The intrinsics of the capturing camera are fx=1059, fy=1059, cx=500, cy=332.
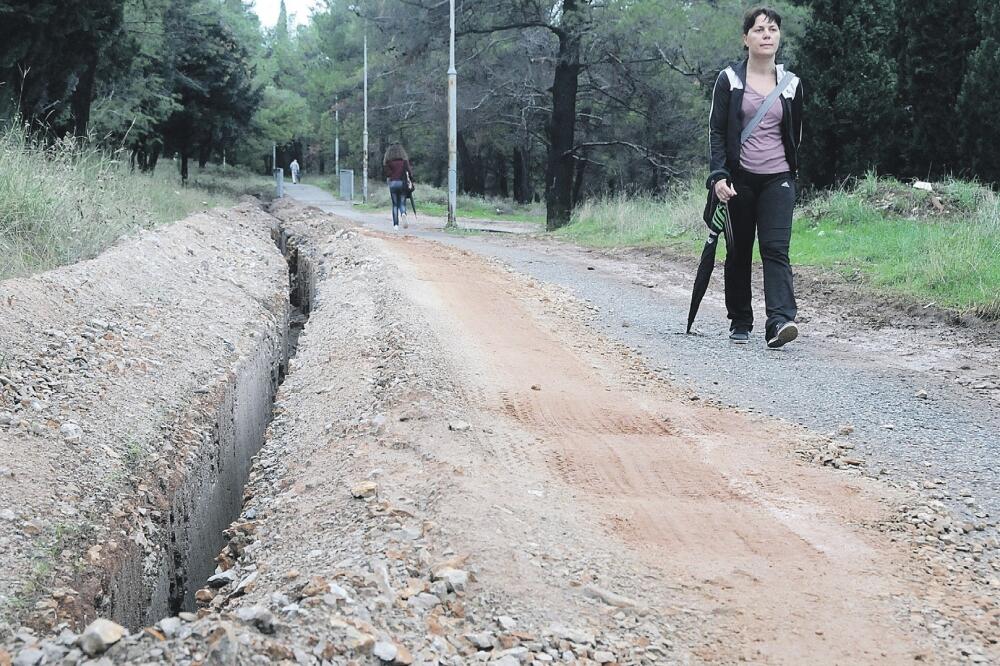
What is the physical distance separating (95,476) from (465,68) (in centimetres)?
2382

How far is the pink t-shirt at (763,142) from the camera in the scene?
699cm

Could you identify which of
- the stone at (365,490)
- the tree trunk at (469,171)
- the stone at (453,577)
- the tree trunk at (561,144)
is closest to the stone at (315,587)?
the stone at (453,577)

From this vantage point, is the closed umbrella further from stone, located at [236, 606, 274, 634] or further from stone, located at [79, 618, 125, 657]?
stone, located at [79, 618, 125, 657]

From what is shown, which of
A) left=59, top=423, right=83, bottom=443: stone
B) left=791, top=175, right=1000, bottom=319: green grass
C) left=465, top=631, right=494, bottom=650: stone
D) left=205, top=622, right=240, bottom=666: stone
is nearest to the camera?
left=205, top=622, right=240, bottom=666: stone

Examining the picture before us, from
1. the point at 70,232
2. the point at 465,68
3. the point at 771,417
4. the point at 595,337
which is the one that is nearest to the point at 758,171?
the point at 595,337

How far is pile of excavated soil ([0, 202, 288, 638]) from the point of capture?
4480 millimetres

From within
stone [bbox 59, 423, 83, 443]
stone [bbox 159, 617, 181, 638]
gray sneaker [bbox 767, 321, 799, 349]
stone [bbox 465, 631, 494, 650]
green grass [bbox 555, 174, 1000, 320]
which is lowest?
stone [bbox 59, 423, 83, 443]

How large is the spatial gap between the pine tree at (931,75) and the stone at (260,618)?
18293 mm

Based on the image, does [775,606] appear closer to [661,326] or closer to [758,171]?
[758,171]

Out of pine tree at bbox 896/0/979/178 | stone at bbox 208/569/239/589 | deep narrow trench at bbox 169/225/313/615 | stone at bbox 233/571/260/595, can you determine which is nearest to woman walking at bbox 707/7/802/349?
deep narrow trench at bbox 169/225/313/615

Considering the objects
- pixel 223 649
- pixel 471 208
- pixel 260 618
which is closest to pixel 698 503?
→ pixel 260 618

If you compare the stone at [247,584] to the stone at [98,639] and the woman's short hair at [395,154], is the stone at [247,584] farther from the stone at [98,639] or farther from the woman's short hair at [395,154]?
the woman's short hair at [395,154]

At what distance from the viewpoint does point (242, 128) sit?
40.2 metres

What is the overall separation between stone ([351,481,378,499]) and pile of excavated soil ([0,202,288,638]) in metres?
1.22
